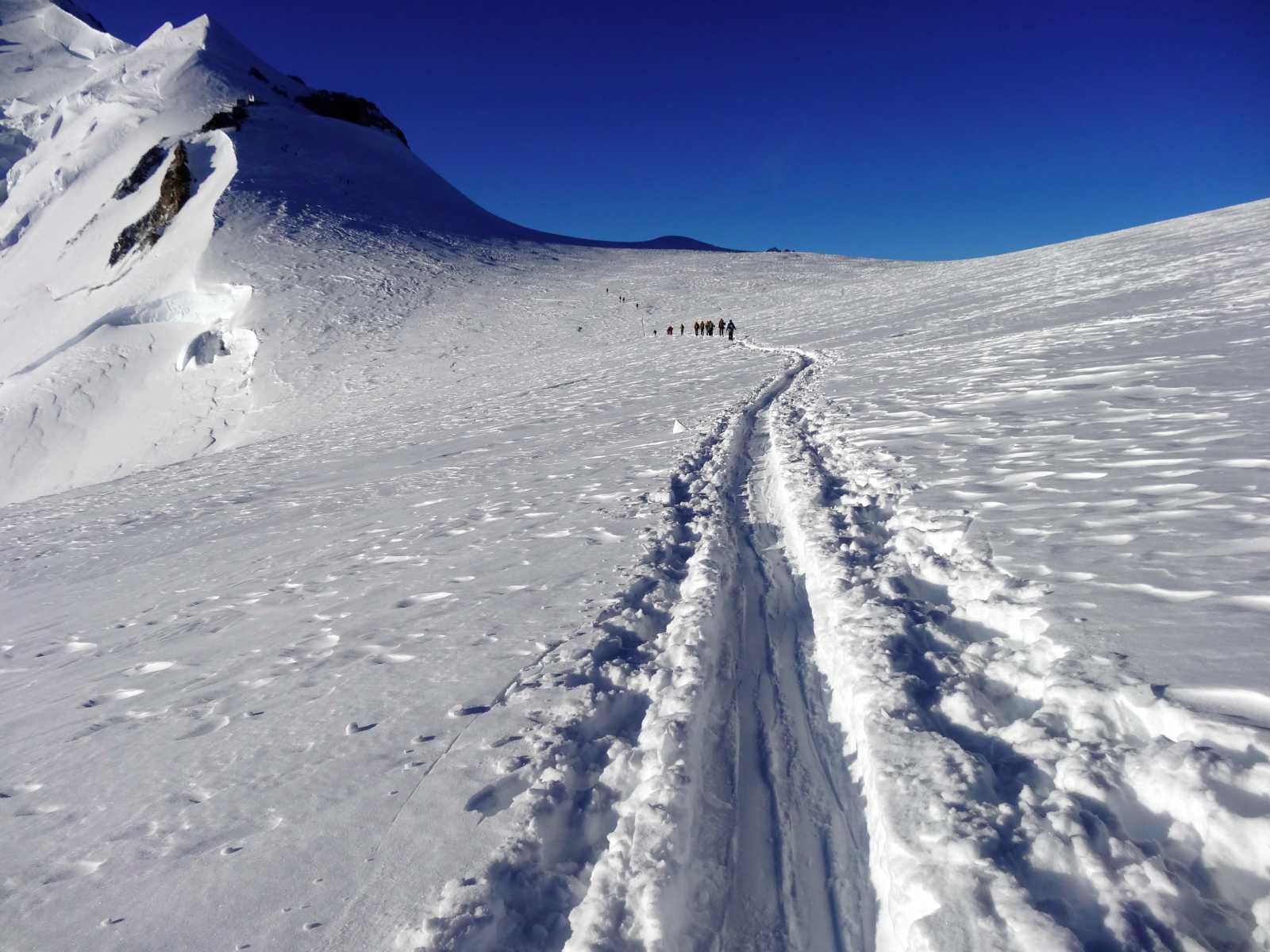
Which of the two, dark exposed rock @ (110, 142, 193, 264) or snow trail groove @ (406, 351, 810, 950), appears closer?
snow trail groove @ (406, 351, 810, 950)

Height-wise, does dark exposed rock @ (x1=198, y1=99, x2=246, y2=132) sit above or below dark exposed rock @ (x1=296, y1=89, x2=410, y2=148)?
below

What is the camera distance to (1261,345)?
34.9 feet

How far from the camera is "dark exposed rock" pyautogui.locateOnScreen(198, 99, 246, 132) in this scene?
62.2 m

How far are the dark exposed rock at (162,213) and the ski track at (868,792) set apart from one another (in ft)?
195

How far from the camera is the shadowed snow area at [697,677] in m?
2.95

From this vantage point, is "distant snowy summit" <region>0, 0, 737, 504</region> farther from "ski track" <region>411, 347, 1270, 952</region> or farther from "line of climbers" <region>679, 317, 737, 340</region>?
"ski track" <region>411, 347, 1270, 952</region>

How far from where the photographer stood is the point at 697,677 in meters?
4.57

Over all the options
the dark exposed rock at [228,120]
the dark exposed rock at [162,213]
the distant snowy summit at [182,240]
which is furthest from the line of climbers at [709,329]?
the dark exposed rock at [228,120]

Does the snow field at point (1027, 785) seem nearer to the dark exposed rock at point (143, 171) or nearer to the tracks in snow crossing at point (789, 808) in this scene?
the tracks in snow crossing at point (789, 808)

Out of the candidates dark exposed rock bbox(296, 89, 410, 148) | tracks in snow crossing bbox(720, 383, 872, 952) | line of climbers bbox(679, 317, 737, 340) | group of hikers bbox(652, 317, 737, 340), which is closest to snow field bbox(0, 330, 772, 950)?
tracks in snow crossing bbox(720, 383, 872, 952)

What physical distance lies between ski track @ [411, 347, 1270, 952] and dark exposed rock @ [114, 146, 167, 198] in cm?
7142

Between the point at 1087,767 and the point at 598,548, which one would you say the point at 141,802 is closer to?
the point at 598,548

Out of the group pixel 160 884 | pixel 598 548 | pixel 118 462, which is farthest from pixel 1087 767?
pixel 118 462

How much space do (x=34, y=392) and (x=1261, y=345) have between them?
4879 centimetres
